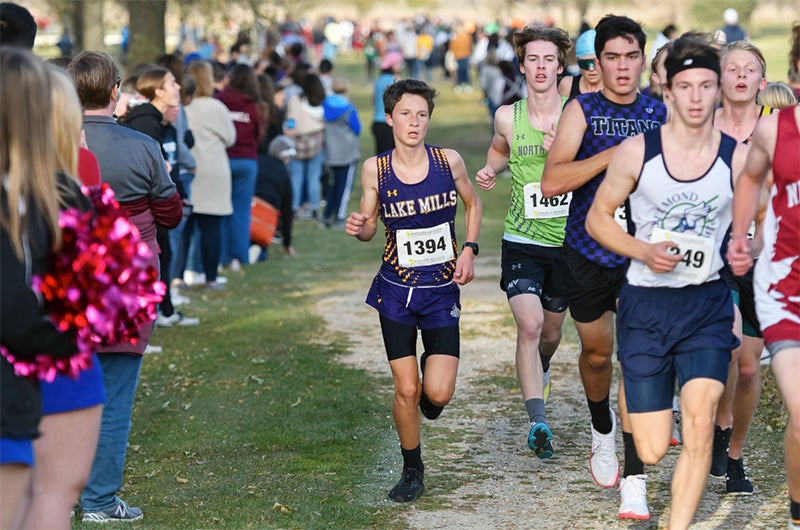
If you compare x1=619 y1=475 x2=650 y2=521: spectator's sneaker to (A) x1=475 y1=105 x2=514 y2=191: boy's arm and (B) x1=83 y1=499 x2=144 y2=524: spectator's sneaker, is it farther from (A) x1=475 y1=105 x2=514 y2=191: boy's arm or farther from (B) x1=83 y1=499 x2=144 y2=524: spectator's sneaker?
(B) x1=83 y1=499 x2=144 y2=524: spectator's sneaker

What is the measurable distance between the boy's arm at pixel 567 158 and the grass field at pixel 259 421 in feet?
5.94

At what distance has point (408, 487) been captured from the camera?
679 centimetres

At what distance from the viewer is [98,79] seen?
21.1 ft

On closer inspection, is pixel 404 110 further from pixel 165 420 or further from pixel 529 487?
pixel 165 420

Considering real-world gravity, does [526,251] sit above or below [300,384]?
above

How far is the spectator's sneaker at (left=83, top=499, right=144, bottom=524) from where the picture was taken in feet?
20.9

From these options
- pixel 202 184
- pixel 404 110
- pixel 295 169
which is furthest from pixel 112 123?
pixel 295 169

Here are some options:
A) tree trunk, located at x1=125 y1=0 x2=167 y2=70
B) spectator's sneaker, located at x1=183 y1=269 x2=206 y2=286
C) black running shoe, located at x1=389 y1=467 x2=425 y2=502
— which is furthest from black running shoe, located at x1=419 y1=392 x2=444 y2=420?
tree trunk, located at x1=125 y1=0 x2=167 y2=70

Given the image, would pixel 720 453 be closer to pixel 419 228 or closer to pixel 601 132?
pixel 601 132

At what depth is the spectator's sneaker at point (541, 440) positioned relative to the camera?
7.11 metres

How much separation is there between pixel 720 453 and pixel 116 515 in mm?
3153

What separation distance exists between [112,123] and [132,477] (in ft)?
6.45

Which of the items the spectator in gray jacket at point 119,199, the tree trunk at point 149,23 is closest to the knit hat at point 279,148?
the tree trunk at point 149,23

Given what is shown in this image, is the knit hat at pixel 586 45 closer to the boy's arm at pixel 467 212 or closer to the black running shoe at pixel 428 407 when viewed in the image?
the boy's arm at pixel 467 212
